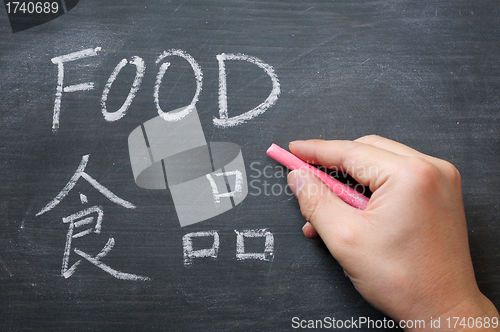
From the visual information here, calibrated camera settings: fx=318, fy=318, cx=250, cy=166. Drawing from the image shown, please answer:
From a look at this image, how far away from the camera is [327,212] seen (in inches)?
20.5

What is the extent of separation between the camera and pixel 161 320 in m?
0.60

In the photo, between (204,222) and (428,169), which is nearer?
(428,169)

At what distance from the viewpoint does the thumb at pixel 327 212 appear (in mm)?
506

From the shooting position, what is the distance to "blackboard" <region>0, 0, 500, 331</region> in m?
0.61

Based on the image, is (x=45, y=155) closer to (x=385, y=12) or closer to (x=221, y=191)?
(x=221, y=191)

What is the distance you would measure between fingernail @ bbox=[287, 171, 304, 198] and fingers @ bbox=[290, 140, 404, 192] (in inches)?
2.0

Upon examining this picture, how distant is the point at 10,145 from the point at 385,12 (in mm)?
799

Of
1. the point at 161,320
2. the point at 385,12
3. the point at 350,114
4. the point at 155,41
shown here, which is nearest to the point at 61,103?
the point at 155,41
